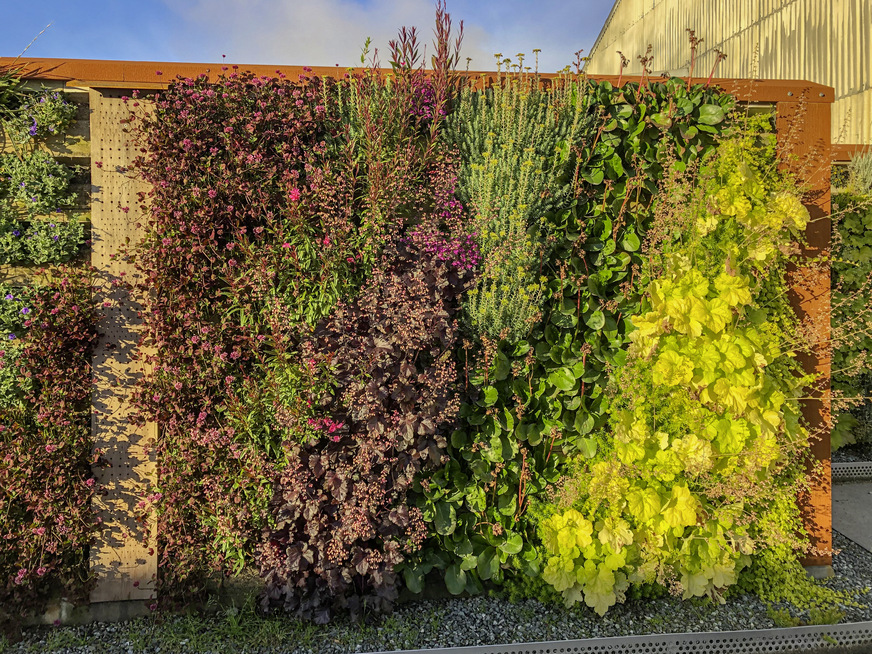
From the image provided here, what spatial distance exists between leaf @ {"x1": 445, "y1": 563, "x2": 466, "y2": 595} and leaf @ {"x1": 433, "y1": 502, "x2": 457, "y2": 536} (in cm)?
21

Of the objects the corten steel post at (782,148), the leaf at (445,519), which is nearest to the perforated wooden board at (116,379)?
the corten steel post at (782,148)

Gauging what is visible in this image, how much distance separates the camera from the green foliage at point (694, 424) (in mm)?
2701

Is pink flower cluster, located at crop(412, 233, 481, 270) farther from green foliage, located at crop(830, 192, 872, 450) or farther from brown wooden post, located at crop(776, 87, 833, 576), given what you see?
green foliage, located at crop(830, 192, 872, 450)

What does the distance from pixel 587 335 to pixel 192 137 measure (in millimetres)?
2272

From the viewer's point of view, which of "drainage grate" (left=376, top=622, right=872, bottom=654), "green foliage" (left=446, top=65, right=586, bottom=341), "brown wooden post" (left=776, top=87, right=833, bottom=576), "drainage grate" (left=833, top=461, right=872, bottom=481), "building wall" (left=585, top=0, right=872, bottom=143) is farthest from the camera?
"building wall" (left=585, top=0, right=872, bottom=143)

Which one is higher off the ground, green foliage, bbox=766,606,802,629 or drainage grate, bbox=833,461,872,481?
drainage grate, bbox=833,461,872,481

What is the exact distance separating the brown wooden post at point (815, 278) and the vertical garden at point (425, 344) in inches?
16.1

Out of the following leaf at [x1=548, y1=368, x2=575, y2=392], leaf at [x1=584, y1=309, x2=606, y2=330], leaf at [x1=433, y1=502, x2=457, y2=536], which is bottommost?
leaf at [x1=433, y1=502, x2=457, y2=536]

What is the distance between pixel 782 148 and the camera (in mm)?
3041

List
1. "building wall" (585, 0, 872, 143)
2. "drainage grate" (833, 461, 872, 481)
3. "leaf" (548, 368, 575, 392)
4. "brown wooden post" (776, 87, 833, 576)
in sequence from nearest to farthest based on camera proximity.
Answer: "leaf" (548, 368, 575, 392), "brown wooden post" (776, 87, 833, 576), "drainage grate" (833, 461, 872, 481), "building wall" (585, 0, 872, 143)

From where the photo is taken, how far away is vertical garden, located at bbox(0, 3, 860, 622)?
2.64m

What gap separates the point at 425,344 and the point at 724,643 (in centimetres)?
Answer: 210

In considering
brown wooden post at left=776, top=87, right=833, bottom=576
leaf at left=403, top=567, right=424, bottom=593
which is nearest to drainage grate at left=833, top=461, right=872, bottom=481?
brown wooden post at left=776, top=87, right=833, bottom=576

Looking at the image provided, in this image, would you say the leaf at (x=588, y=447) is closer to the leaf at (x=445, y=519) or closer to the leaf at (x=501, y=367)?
the leaf at (x=501, y=367)
